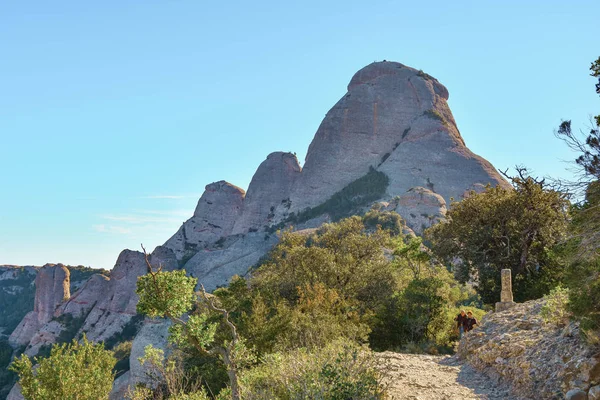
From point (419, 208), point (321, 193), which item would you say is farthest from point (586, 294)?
point (321, 193)

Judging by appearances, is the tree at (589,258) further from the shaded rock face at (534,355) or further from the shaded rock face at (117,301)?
the shaded rock face at (117,301)

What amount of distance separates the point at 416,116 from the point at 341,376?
8887 cm

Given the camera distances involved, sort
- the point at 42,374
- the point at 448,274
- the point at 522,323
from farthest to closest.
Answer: the point at 448,274
the point at 522,323
the point at 42,374

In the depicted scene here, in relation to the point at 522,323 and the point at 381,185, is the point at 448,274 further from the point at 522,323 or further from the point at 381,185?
the point at 381,185

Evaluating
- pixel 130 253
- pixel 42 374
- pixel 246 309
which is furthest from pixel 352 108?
pixel 42 374

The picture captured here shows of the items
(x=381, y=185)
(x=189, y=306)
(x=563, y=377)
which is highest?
(x=381, y=185)

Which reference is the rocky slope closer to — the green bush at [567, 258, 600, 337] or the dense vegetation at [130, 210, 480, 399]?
the dense vegetation at [130, 210, 480, 399]

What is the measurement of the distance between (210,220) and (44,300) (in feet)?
110

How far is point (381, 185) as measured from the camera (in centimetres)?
7981

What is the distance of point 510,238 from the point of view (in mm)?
23859

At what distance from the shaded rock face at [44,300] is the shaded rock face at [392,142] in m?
40.2

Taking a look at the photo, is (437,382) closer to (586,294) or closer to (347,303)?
(586,294)

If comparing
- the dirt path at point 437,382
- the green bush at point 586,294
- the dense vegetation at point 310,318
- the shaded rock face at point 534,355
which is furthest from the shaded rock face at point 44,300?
the green bush at point 586,294

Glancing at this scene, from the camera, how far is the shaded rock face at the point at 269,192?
297 feet
